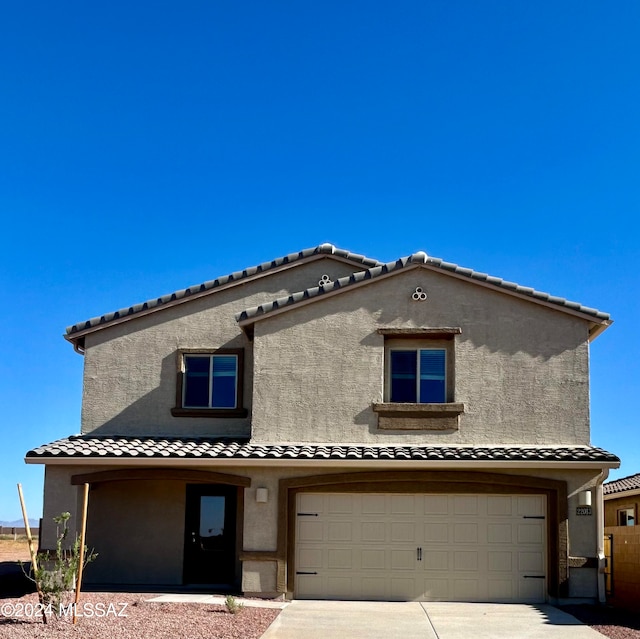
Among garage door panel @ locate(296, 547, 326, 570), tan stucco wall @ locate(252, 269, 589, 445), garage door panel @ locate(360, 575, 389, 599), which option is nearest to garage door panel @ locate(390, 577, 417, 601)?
garage door panel @ locate(360, 575, 389, 599)

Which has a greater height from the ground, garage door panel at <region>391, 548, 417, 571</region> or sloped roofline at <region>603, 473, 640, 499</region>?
sloped roofline at <region>603, 473, 640, 499</region>

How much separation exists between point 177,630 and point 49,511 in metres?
5.37

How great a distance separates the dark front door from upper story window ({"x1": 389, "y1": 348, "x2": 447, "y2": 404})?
4558mm

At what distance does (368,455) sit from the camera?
55.7 ft

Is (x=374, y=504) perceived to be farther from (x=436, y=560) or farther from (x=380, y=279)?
(x=380, y=279)

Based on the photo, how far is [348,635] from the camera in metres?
13.7

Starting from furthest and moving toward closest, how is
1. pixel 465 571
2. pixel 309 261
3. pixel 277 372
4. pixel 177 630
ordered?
1. pixel 309 261
2. pixel 277 372
3. pixel 465 571
4. pixel 177 630

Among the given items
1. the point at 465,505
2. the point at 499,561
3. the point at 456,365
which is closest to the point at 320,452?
the point at 465,505

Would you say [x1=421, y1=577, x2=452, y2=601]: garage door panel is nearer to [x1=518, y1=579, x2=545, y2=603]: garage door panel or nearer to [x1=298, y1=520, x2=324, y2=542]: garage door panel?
[x1=518, y1=579, x2=545, y2=603]: garage door panel

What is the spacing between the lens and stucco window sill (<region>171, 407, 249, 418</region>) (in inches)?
792

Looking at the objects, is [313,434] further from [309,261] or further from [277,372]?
[309,261]

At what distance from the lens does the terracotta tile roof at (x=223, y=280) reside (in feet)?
68.4

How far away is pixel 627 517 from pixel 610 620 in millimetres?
13761

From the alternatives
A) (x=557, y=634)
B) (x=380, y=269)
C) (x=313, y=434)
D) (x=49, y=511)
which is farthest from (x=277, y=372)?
(x=557, y=634)
